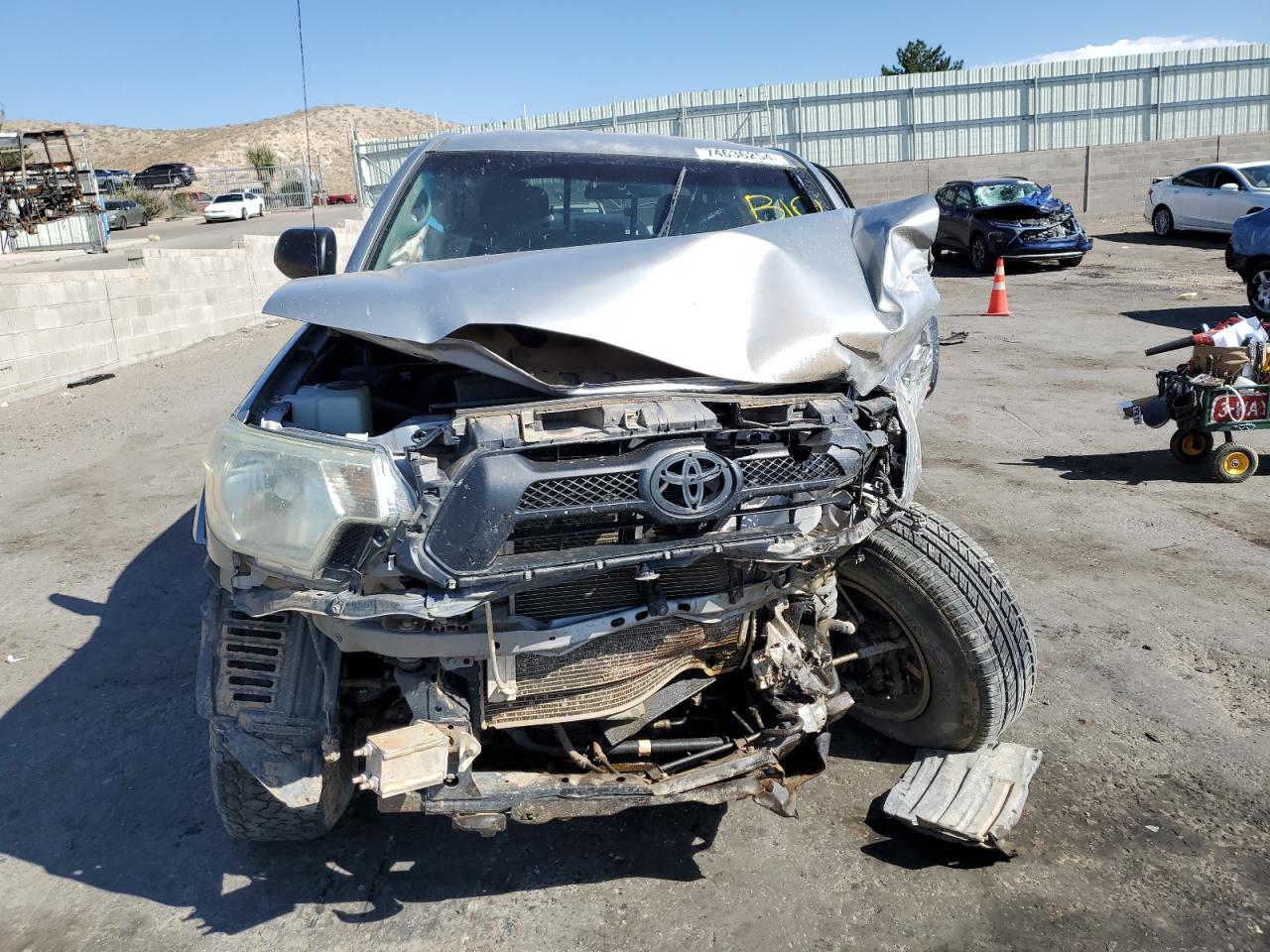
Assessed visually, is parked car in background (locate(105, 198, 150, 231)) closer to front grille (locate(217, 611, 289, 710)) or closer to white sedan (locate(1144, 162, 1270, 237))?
white sedan (locate(1144, 162, 1270, 237))

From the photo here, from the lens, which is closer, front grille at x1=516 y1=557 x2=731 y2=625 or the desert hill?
front grille at x1=516 y1=557 x2=731 y2=625

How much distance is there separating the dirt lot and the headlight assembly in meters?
1.10

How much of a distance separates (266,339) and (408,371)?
11.9m

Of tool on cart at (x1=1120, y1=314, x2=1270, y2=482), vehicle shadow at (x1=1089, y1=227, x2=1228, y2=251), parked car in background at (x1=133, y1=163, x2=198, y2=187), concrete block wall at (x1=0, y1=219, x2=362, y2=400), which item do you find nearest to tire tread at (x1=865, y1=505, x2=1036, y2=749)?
tool on cart at (x1=1120, y1=314, x2=1270, y2=482)

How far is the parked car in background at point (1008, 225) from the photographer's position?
55.9 feet

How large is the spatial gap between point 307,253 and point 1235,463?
5.31 m

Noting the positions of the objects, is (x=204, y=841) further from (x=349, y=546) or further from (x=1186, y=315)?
(x=1186, y=315)

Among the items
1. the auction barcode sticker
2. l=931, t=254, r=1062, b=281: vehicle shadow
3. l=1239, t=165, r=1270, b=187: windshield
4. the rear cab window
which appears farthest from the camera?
the rear cab window

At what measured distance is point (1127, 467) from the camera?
625cm

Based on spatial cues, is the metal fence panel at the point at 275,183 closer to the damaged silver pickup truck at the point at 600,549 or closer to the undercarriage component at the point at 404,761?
the damaged silver pickup truck at the point at 600,549

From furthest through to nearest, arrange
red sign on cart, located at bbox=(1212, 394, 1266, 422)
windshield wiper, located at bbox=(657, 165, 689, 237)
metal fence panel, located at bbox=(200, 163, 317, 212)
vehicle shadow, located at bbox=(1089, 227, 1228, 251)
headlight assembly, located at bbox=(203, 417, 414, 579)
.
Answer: metal fence panel, located at bbox=(200, 163, 317, 212)
vehicle shadow, located at bbox=(1089, 227, 1228, 251)
red sign on cart, located at bbox=(1212, 394, 1266, 422)
windshield wiper, located at bbox=(657, 165, 689, 237)
headlight assembly, located at bbox=(203, 417, 414, 579)

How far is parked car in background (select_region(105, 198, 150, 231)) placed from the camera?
118ft

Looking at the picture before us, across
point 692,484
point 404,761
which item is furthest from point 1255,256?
point 404,761

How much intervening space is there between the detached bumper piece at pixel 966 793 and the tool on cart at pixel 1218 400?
3.66 m
